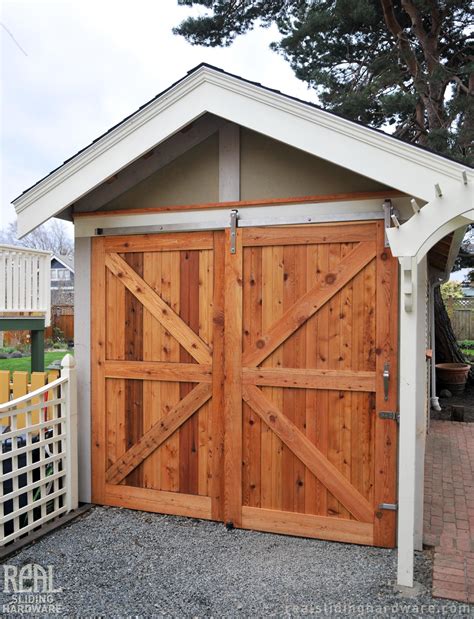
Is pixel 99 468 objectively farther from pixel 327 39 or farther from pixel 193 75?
pixel 327 39

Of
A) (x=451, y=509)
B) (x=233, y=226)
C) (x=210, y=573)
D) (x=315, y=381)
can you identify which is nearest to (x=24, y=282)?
(x=233, y=226)

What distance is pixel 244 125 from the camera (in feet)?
11.0

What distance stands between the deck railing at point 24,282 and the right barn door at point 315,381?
18.1ft

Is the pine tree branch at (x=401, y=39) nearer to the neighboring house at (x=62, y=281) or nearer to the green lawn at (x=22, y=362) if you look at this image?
the green lawn at (x=22, y=362)

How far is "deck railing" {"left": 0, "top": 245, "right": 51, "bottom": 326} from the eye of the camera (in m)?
7.93

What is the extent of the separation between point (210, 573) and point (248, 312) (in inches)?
68.3

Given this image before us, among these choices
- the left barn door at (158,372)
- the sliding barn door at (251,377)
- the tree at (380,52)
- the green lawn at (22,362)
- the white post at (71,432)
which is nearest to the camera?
the sliding barn door at (251,377)

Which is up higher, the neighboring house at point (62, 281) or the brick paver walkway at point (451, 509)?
the neighboring house at point (62, 281)

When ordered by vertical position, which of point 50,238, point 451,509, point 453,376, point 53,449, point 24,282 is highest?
point 50,238

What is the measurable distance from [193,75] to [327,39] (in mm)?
6651

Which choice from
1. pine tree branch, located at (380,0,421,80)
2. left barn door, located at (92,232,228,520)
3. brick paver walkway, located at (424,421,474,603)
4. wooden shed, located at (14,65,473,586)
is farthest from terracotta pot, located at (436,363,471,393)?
left barn door, located at (92,232,228,520)

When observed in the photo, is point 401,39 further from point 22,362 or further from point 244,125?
point 22,362

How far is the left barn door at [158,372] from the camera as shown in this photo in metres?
3.83

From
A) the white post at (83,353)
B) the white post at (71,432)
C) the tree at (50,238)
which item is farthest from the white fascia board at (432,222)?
the tree at (50,238)
